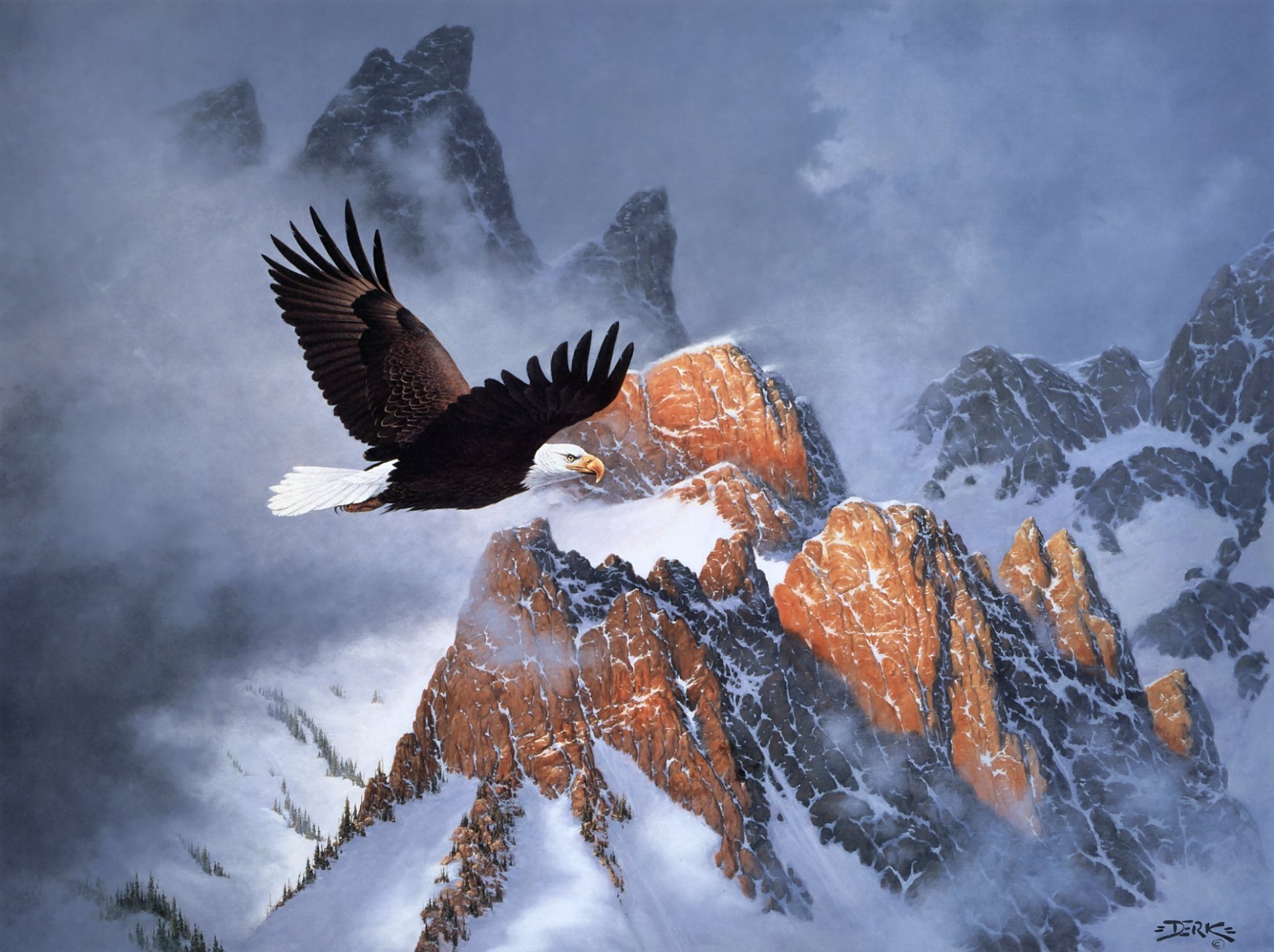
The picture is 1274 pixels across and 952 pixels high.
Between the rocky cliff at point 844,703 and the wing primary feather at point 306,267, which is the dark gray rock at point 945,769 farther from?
the wing primary feather at point 306,267

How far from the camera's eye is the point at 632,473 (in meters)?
33.1

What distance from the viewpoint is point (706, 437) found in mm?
35500

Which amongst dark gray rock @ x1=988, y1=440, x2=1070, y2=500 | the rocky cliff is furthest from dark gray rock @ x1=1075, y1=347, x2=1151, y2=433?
the rocky cliff

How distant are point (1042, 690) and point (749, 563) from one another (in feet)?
35.1

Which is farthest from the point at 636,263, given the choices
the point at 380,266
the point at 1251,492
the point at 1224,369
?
the point at 1224,369

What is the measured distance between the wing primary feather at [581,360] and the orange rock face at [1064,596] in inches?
1243

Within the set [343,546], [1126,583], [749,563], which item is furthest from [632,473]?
[1126,583]

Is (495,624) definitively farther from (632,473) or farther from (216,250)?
(216,250)

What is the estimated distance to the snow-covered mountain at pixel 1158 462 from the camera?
113ft

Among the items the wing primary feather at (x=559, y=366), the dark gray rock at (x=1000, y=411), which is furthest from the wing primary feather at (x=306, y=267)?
the dark gray rock at (x=1000, y=411)

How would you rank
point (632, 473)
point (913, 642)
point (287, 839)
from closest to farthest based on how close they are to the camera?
point (287, 839) < point (632, 473) < point (913, 642)

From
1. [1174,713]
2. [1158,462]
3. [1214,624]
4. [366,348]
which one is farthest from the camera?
[1158,462]

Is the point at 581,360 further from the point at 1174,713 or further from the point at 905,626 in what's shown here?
the point at 1174,713
